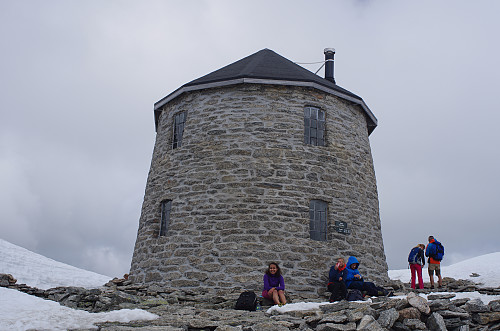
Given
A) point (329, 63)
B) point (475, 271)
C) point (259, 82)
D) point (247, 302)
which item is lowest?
point (247, 302)

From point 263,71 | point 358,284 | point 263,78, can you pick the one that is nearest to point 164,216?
point 263,78

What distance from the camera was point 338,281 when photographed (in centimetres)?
1091

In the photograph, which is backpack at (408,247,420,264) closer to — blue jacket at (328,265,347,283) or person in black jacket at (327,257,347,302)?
person in black jacket at (327,257,347,302)

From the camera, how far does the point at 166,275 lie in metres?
12.1

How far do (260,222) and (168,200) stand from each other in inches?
114

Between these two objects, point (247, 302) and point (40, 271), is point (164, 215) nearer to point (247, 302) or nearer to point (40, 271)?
point (247, 302)

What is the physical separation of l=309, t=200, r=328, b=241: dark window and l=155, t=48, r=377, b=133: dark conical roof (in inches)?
135

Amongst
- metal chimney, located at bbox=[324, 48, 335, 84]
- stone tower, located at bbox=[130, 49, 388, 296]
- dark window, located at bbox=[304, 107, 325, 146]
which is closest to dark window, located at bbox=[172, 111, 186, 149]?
stone tower, located at bbox=[130, 49, 388, 296]

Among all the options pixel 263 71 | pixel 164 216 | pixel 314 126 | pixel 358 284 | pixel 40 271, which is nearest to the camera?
pixel 358 284

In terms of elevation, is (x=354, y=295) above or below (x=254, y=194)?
below

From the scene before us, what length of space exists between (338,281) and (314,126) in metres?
4.58

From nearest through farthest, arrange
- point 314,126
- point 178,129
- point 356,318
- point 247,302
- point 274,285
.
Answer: point 356,318 → point 247,302 → point 274,285 → point 314,126 → point 178,129

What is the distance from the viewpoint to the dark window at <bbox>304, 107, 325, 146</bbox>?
43.9ft

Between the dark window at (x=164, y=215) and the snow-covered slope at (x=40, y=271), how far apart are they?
351 cm
